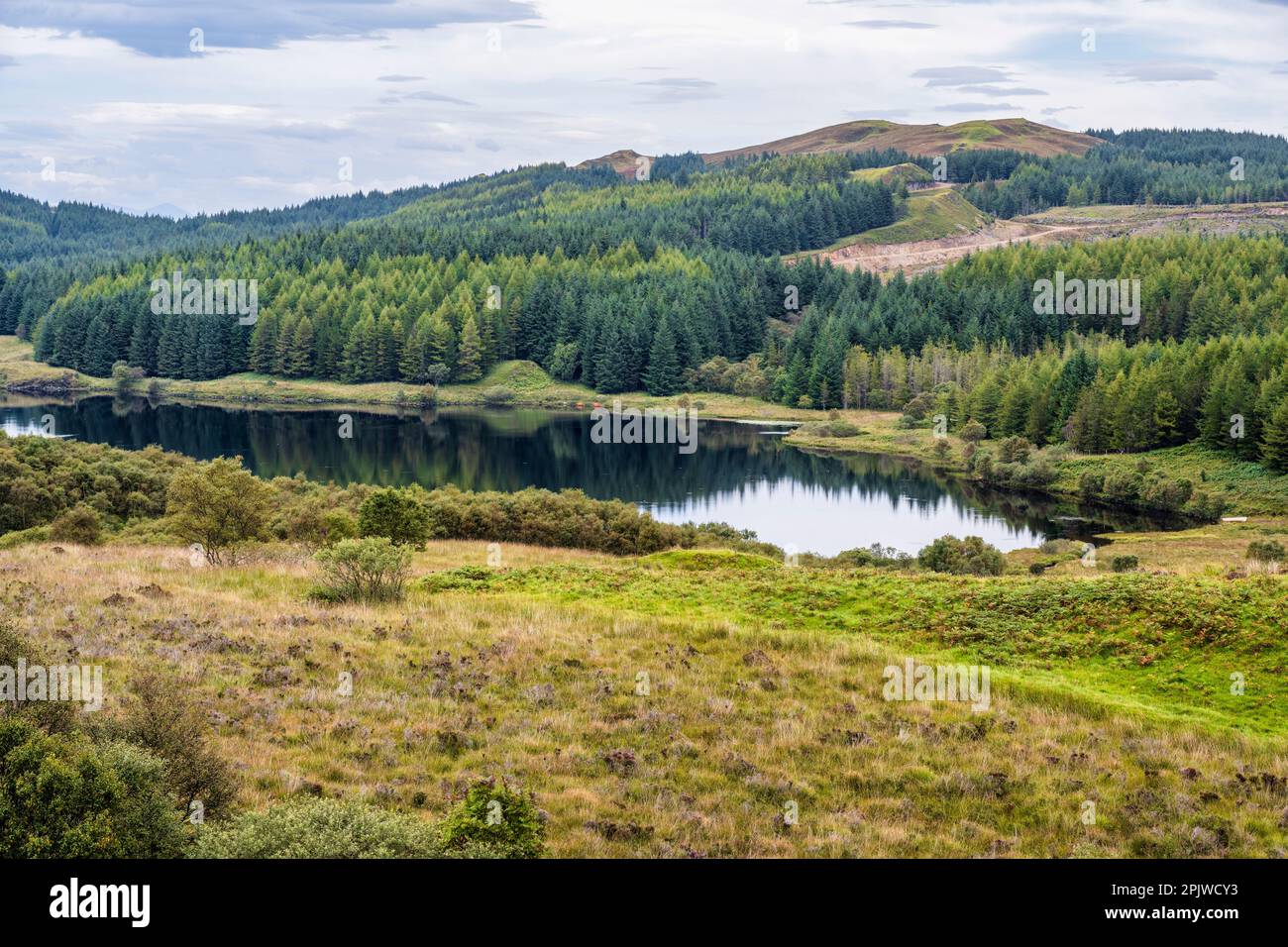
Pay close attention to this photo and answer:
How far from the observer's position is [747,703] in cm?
2011

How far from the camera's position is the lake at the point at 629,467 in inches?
3071

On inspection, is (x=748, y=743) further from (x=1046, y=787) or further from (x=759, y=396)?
(x=759, y=396)

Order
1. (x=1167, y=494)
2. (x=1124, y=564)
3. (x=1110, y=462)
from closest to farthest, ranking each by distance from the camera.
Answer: (x=1124, y=564) → (x=1167, y=494) → (x=1110, y=462)

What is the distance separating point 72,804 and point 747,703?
482 inches

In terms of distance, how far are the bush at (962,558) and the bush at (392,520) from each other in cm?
2315

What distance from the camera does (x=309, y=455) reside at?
104 meters

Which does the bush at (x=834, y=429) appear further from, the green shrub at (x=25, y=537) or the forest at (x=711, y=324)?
the green shrub at (x=25, y=537)

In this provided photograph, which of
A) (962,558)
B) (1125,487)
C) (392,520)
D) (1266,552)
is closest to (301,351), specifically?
(1125,487)

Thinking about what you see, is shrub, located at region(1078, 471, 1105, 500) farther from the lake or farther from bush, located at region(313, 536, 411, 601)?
bush, located at region(313, 536, 411, 601)

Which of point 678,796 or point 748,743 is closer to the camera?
point 678,796

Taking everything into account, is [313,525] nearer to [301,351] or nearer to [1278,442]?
[1278,442]

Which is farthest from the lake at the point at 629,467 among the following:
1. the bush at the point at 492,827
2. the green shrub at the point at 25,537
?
the bush at the point at 492,827
